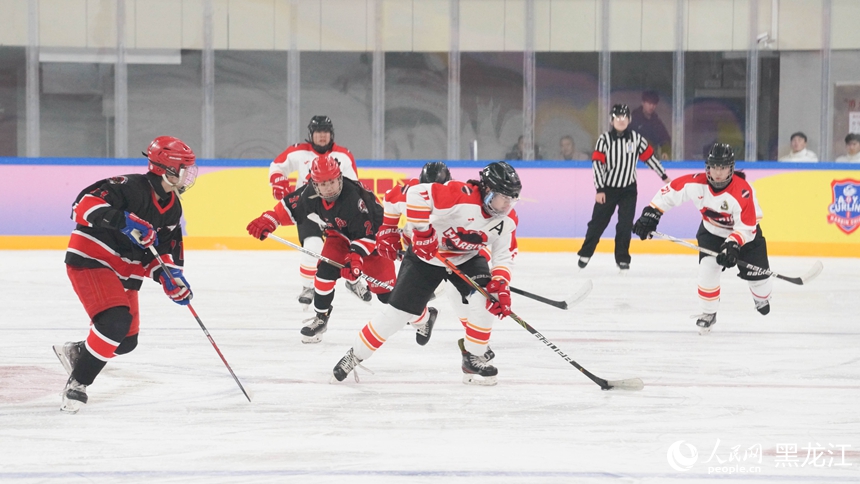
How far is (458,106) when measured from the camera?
9227 mm

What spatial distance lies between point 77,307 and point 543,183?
4.40 metres

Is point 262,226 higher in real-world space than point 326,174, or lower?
lower

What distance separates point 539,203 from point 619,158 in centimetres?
146

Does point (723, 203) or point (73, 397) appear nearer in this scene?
point (73, 397)

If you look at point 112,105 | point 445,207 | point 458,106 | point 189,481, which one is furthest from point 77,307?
point 458,106

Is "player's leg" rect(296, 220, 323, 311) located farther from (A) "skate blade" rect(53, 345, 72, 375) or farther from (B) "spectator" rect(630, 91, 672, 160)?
(B) "spectator" rect(630, 91, 672, 160)

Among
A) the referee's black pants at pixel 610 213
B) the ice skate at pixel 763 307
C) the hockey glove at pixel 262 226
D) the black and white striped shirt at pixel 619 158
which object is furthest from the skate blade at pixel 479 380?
the black and white striped shirt at pixel 619 158

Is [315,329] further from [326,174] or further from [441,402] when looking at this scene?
[441,402]

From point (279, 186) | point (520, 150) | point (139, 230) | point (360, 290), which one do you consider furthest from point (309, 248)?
point (520, 150)

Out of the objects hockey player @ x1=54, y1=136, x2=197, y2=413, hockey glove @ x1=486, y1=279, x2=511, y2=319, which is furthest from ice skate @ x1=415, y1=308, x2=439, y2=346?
hockey player @ x1=54, y1=136, x2=197, y2=413

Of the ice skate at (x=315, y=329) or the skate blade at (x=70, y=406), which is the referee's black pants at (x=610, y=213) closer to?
the ice skate at (x=315, y=329)

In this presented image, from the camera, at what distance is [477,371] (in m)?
3.60

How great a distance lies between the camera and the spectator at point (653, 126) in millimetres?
9156

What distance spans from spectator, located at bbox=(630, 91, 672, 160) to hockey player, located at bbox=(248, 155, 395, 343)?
5347mm
